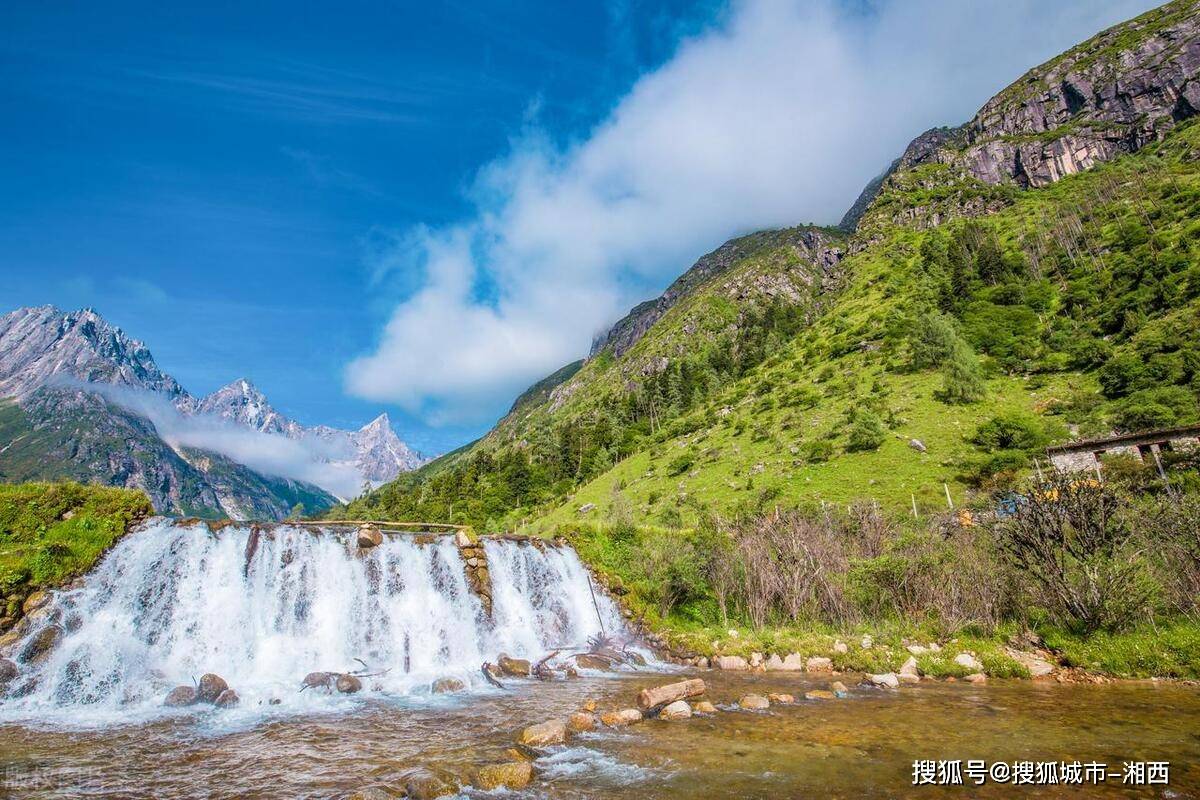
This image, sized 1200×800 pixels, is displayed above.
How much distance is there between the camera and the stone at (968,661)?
19281 mm

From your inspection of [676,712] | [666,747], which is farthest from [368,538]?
[666,747]

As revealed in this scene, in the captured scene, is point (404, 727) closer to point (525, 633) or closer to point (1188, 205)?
point (525, 633)

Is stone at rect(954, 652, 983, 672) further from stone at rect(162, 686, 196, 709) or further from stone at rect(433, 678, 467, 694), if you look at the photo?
stone at rect(162, 686, 196, 709)

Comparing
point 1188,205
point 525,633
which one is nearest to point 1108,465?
point 525,633

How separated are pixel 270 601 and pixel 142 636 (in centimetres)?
431

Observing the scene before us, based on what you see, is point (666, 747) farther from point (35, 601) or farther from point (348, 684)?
point (35, 601)

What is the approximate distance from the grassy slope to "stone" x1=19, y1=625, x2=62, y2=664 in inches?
48.2

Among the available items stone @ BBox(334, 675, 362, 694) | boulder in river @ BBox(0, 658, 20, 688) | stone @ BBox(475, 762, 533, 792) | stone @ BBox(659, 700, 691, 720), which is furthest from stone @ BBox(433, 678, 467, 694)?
boulder in river @ BBox(0, 658, 20, 688)

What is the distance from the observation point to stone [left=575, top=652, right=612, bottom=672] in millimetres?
24500

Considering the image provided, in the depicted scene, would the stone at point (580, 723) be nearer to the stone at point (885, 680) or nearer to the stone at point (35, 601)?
the stone at point (885, 680)

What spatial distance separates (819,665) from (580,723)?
39.0 feet

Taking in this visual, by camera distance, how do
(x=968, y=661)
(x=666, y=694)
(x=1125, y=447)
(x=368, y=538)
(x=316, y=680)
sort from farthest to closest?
(x=1125, y=447)
(x=368, y=538)
(x=968, y=661)
(x=316, y=680)
(x=666, y=694)

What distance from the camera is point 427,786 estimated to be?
10516mm

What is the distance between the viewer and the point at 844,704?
16281 millimetres
